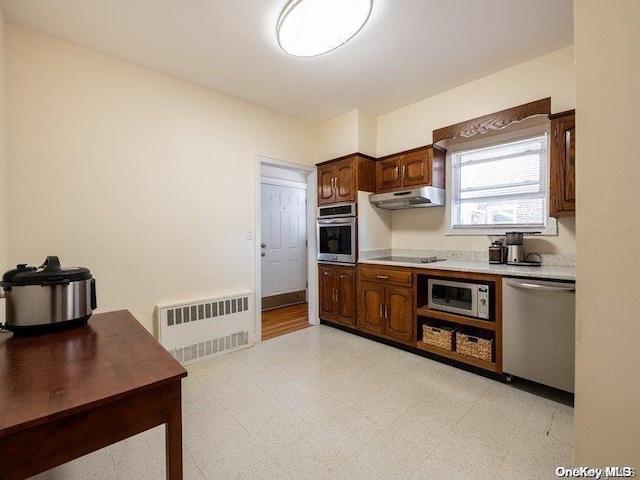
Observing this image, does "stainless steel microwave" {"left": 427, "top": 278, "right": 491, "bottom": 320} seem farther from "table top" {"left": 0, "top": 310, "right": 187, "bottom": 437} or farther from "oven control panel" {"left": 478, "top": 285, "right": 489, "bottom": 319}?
"table top" {"left": 0, "top": 310, "right": 187, "bottom": 437}

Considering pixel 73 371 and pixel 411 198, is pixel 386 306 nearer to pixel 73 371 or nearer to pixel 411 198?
pixel 411 198

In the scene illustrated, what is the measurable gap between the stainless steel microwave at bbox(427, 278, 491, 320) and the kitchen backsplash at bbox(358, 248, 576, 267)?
1.89 feet

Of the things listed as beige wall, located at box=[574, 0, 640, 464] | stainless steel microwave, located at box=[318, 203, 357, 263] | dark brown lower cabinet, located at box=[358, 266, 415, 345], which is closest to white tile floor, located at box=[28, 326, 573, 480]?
dark brown lower cabinet, located at box=[358, 266, 415, 345]

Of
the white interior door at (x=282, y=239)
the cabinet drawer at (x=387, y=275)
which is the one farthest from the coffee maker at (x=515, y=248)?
the white interior door at (x=282, y=239)

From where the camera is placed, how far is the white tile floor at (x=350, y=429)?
1.45m

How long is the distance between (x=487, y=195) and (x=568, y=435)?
2.05 metres

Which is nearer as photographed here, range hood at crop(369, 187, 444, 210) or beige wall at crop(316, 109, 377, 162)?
range hood at crop(369, 187, 444, 210)

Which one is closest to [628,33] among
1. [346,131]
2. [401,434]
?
[401,434]

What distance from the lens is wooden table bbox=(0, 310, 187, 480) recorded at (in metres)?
0.68

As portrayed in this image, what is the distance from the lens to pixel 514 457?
1.51 metres

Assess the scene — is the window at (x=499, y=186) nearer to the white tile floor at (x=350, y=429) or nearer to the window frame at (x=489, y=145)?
the window frame at (x=489, y=145)

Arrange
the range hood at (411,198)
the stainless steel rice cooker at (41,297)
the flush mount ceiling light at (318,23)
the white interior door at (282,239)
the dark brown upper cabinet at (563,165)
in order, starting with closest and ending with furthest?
the stainless steel rice cooker at (41,297) < the flush mount ceiling light at (318,23) < the dark brown upper cabinet at (563,165) < the range hood at (411,198) < the white interior door at (282,239)

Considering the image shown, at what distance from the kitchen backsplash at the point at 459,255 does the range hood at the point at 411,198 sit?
1.78ft

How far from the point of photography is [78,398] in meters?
0.75
